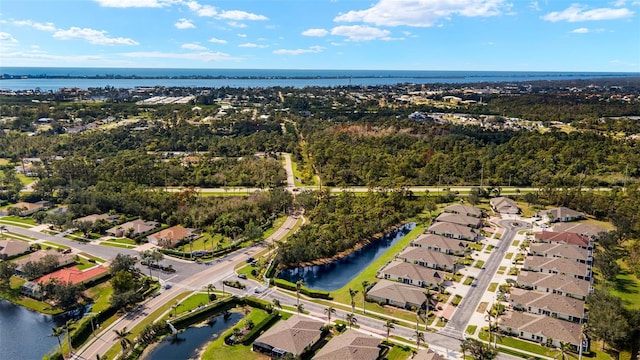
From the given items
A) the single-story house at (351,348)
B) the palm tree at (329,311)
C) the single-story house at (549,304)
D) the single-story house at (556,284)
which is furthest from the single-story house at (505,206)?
the single-story house at (351,348)

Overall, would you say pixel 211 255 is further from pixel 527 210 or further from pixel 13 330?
pixel 527 210

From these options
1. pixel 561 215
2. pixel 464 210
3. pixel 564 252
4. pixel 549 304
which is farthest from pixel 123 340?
pixel 561 215

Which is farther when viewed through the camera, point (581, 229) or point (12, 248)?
point (581, 229)

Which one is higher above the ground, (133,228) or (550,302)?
(133,228)

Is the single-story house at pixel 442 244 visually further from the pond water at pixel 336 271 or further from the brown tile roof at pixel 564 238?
the brown tile roof at pixel 564 238

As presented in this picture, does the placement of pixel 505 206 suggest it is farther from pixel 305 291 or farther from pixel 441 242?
pixel 305 291

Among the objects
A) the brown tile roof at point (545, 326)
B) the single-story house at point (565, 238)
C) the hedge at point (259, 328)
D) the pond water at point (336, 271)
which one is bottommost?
the pond water at point (336, 271)

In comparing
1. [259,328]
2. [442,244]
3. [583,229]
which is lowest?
[259,328]
